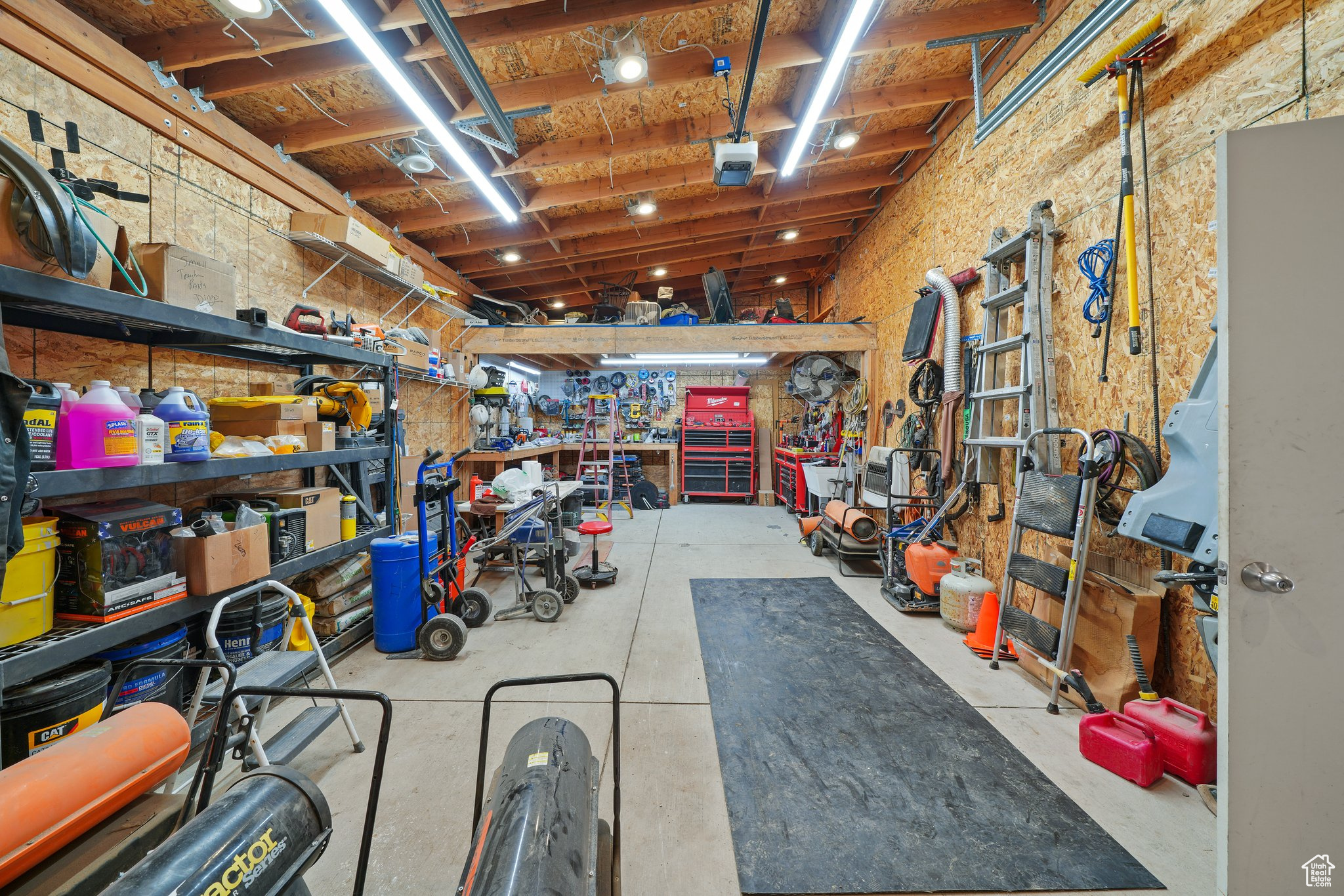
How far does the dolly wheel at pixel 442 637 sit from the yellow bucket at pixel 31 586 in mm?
1482

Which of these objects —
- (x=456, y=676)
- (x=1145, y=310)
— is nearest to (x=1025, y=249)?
(x=1145, y=310)

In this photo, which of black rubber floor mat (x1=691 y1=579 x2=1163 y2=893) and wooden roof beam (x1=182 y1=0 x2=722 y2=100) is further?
wooden roof beam (x1=182 y1=0 x2=722 y2=100)

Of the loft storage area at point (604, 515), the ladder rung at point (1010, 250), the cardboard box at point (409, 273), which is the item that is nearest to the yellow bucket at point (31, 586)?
the loft storage area at point (604, 515)

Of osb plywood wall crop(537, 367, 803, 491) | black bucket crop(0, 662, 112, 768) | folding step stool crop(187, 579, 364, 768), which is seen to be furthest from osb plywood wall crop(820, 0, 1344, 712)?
osb plywood wall crop(537, 367, 803, 491)

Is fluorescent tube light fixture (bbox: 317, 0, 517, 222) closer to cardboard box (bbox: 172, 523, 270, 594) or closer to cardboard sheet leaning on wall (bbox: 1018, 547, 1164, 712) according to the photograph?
cardboard box (bbox: 172, 523, 270, 594)

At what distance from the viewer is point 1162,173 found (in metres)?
2.30

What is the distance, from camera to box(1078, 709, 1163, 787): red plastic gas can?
6.05 ft

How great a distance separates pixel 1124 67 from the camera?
2.37 metres

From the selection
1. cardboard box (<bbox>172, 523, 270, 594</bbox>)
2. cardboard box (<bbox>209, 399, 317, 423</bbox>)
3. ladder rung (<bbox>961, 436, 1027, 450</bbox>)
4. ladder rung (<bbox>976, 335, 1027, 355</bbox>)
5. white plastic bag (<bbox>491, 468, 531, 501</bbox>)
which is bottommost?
cardboard box (<bbox>172, 523, 270, 594</bbox>)

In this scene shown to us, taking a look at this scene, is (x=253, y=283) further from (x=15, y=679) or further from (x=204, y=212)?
(x=15, y=679)

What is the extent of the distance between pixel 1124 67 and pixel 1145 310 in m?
1.22

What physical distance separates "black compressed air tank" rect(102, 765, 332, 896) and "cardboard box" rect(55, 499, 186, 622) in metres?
1.35

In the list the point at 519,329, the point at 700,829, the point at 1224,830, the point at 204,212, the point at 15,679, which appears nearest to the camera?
the point at 1224,830

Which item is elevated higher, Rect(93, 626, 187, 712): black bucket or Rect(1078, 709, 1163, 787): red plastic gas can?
Rect(93, 626, 187, 712): black bucket
